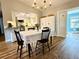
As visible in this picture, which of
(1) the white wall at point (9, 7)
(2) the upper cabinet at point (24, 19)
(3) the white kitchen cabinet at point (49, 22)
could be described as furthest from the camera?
(3) the white kitchen cabinet at point (49, 22)

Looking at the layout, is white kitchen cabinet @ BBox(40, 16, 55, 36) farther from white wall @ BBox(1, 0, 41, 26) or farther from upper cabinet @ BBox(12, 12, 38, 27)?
white wall @ BBox(1, 0, 41, 26)

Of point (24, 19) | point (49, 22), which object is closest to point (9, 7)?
point (24, 19)

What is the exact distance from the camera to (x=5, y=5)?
5305 millimetres

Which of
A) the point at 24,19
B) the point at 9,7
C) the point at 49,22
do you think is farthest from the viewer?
the point at 49,22

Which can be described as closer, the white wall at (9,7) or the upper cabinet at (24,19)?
the white wall at (9,7)

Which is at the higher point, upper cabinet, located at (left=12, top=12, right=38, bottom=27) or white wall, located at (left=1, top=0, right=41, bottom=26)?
white wall, located at (left=1, top=0, right=41, bottom=26)

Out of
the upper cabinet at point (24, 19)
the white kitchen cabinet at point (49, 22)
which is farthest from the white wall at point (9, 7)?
the white kitchen cabinet at point (49, 22)

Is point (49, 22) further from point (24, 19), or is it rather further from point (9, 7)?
point (9, 7)

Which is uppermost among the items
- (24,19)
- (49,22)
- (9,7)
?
(9,7)

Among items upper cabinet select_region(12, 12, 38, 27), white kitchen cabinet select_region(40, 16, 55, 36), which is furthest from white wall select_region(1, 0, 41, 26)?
white kitchen cabinet select_region(40, 16, 55, 36)

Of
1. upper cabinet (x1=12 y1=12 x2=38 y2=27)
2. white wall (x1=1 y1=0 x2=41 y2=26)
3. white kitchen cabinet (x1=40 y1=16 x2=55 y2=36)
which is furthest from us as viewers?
white kitchen cabinet (x1=40 y1=16 x2=55 y2=36)

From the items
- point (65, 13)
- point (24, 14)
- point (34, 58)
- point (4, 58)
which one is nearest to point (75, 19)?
point (65, 13)

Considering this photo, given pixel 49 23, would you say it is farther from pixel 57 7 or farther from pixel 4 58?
pixel 4 58

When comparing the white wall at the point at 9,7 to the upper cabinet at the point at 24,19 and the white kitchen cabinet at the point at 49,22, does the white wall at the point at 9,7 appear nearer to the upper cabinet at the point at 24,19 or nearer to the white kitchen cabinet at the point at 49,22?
the upper cabinet at the point at 24,19
